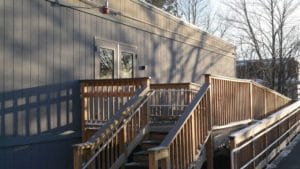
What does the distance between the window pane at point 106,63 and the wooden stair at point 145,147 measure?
6.82ft

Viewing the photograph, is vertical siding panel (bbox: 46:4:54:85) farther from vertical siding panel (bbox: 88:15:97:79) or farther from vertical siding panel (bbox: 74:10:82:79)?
vertical siding panel (bbox: 88:15:97:79)

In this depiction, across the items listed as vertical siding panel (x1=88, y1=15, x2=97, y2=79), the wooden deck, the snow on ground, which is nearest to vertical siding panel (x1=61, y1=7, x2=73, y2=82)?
the wooden deck

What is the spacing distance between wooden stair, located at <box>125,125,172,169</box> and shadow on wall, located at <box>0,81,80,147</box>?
1512mm

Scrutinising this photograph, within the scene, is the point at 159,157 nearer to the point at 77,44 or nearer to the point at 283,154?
the point at 77,44

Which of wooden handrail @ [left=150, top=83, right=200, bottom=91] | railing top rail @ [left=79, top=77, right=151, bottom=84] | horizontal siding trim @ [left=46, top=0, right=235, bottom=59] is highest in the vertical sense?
horizontal siding trim @ [left=46, top=0, right=235, bottom=59]

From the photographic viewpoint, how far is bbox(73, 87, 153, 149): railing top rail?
8.35 meters

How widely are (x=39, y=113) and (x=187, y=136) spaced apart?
2.97m

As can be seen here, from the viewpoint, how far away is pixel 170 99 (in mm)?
13609

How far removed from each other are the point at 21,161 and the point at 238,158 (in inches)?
160

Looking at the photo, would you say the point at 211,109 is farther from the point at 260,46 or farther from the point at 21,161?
the point at 260,46

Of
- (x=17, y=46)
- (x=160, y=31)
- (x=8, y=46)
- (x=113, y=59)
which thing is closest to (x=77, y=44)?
(x=113, y=59)

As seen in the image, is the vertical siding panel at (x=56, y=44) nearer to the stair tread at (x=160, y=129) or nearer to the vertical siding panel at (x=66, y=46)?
the vertical siding panel at (x=66, y=46)

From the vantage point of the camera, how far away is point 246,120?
40.7 ft

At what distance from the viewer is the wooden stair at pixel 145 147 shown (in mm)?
9183
